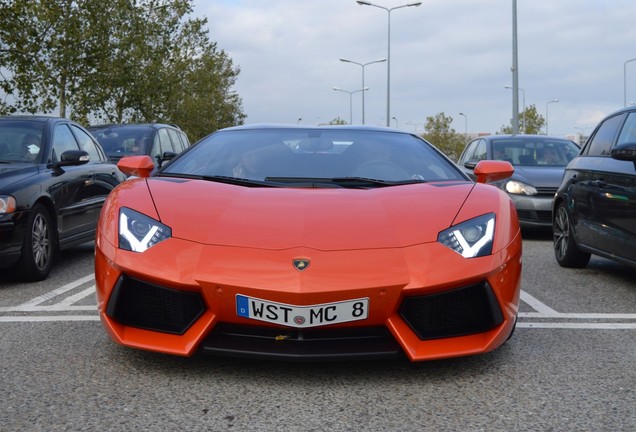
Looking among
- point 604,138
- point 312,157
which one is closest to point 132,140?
point 604,138

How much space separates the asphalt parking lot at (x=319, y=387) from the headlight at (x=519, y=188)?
5925mm

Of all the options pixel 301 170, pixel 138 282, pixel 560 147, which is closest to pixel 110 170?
pixel 301 170

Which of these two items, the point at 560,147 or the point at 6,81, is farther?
the point at 6,81

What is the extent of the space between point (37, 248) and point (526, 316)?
4045mm

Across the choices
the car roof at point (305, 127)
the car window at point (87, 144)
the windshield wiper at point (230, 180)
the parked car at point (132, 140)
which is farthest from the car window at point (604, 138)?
the parked car at point (132, 140)

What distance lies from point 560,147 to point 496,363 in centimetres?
903

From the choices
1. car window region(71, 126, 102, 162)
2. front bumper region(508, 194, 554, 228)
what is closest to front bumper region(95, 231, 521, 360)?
car window region(71, 126, 102, 162)

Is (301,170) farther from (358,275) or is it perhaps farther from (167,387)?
(167,387)

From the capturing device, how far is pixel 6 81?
75.0 ft

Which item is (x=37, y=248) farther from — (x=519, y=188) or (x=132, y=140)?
(x=132, y=140)

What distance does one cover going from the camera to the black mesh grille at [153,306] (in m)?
3.55

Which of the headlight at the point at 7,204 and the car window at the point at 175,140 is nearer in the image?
the headlight at the point at 7,204

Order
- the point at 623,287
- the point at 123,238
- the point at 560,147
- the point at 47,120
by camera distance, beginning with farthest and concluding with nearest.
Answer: the point at 560,147 → the point at 47,120 → the point at 623,287 → the point at 123,238

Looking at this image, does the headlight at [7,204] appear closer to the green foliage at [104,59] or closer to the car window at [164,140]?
the car window at [164,140]
